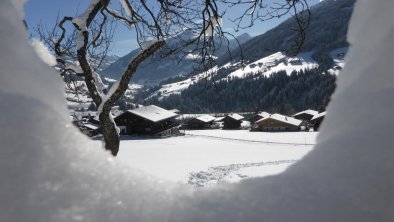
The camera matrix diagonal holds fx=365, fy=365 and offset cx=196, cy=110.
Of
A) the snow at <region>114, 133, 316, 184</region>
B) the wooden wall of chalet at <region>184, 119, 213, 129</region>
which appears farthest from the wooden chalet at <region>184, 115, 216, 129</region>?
the snow at <region>114, 133, 316, 184</region>

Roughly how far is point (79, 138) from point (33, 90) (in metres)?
0.26

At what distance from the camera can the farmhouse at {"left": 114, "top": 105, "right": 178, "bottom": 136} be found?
60.8 meters

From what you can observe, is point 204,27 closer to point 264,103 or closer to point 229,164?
point 229,164

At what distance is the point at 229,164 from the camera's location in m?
32.1

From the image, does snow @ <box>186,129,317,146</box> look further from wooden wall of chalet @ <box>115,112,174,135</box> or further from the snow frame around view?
the snow frame around view

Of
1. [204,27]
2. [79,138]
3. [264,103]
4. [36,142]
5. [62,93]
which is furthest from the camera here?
[264,103]

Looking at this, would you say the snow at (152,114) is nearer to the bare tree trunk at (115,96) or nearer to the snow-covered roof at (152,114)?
the snow-covered roof at (152,114)

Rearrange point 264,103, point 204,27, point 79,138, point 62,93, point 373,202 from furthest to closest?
point 264,103 → point 204,27 → point 62,93 → point 79,138 → point 373,202

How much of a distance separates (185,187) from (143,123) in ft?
198

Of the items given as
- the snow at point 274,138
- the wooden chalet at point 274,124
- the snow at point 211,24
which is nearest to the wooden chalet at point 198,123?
the wooden chalet at point 274,124

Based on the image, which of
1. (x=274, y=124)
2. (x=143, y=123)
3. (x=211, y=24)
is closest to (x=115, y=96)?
(x=211, y=24)

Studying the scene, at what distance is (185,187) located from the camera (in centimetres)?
128

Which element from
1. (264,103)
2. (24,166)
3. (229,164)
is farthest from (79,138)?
(264,103)

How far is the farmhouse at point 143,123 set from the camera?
60781 millimetres
